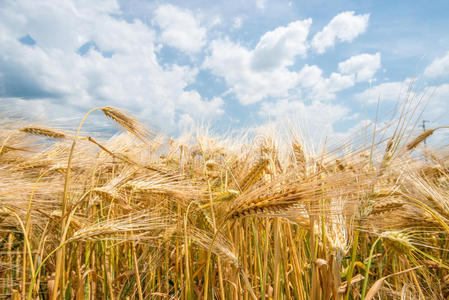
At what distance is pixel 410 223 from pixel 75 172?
1983mm

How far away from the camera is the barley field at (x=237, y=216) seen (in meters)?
1.03

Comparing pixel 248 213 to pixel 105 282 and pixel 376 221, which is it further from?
pixel 105 282

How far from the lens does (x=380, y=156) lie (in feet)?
4.37

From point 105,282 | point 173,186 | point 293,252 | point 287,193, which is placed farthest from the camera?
point 105,282

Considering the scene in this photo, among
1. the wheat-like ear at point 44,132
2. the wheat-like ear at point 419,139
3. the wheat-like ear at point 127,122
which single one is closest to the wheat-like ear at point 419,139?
the wheat-like ear at point 419,139

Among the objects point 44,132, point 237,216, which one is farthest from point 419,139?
point 44,132

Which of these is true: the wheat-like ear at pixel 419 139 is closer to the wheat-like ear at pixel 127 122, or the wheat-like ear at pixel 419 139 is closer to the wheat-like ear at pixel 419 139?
the wheat-like ear at pixel 419 139

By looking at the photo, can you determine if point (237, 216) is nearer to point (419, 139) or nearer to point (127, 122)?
point (127, 122)

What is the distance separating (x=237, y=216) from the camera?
0.98m

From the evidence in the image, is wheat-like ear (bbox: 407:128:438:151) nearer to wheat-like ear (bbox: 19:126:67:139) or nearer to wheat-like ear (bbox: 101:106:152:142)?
wheat-like ear (bbox: 101:106:152:142)

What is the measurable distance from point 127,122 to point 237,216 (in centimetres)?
89

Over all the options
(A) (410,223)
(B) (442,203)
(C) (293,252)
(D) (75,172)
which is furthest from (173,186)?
(B) (442,203)

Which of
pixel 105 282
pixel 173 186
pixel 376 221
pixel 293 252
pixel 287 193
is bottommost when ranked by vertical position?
pixel 105 282

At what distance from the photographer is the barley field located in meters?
1.03
